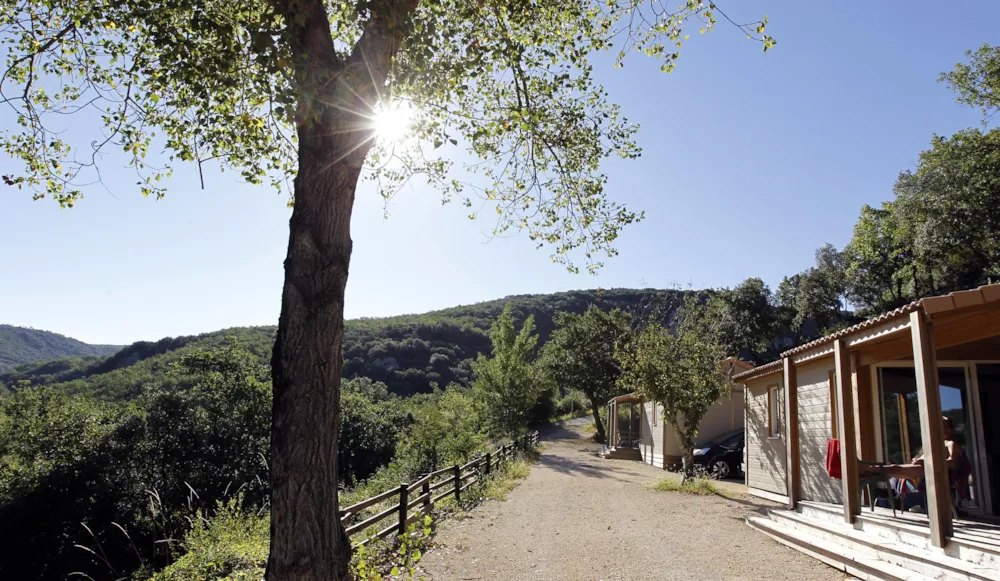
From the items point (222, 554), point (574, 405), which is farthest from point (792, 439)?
point (574, 405)

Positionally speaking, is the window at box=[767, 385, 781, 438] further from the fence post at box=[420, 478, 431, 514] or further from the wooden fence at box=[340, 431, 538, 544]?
Result: the fence post at box=[420, 478, 431, 514]

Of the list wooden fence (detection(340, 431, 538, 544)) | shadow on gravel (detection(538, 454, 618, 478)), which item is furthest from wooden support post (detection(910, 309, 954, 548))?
shadow on gravel (detection(538, 454, 618, 478))

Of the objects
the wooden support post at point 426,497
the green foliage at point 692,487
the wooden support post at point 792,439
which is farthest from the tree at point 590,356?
the wooden support post at point 426,497

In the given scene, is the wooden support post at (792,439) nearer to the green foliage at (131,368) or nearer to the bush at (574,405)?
the green foliage at (131,368)

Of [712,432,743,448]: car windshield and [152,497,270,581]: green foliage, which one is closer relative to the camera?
[152,497,270,581]: green foliage

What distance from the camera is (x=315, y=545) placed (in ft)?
12.1

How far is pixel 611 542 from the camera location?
9180 millimetres

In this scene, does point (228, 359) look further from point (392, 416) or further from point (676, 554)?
point (676, 554)

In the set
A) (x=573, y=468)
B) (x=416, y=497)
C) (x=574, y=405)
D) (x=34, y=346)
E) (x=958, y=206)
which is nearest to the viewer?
(x=416, y=497)

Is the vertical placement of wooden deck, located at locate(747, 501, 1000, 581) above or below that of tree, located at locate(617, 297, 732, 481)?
below

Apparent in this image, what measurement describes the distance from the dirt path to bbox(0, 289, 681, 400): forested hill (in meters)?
31.0

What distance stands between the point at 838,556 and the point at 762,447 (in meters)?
Result: 8.03

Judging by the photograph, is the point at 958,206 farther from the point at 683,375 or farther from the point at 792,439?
the point at 792,439

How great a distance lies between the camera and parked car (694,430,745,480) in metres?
19.7
